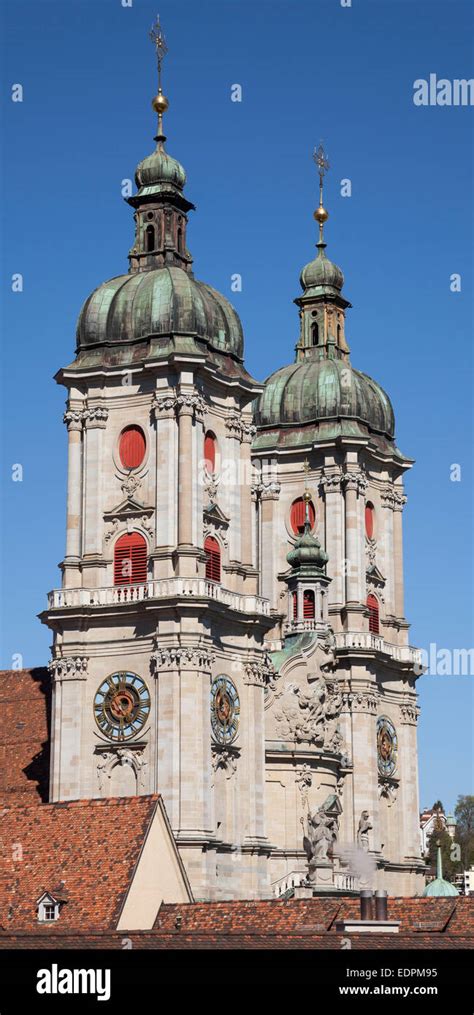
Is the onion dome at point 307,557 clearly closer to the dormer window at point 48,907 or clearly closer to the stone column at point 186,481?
the stone column at point 186,481

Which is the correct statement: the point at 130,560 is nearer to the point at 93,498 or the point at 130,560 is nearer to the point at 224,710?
the point at 93,498

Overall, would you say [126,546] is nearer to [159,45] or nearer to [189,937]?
[159,45]

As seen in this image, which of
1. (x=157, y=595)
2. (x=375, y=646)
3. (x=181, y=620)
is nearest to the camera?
(x=181, y=620)

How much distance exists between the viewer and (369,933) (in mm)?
39906

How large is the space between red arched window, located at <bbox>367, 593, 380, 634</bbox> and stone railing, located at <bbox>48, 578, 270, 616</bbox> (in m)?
17.0

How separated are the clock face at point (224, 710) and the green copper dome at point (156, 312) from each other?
42.0ft

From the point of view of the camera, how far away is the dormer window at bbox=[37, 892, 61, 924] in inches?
1711

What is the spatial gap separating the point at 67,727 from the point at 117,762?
2433 millimetres

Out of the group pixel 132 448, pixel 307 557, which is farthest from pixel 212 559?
pixel 307 557

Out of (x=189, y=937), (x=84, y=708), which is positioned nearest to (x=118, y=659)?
(x=84, y=708)

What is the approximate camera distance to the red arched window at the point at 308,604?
86.4 metres

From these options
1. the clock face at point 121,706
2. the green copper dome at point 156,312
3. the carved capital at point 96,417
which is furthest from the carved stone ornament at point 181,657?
the green copper dome at point 156,312

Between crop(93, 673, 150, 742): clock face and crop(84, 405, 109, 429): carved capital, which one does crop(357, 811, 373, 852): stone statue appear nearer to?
crop(93, 673, 150, 742): clock face

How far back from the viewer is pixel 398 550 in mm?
91688
